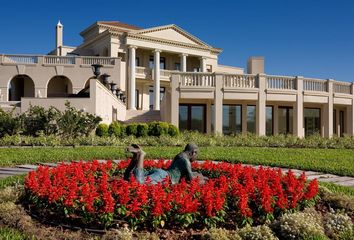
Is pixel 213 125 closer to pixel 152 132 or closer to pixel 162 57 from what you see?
pixel 152 132

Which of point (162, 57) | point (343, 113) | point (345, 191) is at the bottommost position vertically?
point (345, 191)

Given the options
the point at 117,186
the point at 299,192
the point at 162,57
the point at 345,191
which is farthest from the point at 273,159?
the point at 162,57

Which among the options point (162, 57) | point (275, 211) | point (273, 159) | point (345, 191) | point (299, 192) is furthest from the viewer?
point (162, 57)

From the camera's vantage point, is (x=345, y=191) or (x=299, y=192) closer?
(x=299, y=192)

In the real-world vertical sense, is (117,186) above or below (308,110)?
below

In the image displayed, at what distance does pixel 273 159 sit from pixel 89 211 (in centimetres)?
901

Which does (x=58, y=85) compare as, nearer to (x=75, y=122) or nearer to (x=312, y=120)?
(x=75, y=122)

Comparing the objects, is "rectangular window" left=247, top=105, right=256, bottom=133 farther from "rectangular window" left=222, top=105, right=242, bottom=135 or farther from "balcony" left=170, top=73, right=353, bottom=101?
"balcony" left=170, top=73, right=353, bottom=101

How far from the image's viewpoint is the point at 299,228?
5.00 meters

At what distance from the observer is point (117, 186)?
5.91m

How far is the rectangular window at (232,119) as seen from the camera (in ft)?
81.7

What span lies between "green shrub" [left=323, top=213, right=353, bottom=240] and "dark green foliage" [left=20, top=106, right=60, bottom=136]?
14734 mm

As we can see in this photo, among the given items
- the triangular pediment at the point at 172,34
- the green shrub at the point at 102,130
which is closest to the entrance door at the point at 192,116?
the green shrub at the point at 102,130

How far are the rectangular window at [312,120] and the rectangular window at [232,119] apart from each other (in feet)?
17.4
